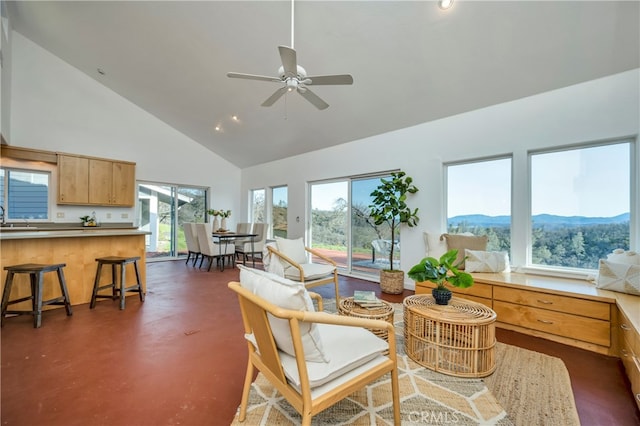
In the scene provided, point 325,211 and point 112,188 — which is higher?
point 112,188

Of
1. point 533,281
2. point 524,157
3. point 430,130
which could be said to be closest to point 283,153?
point 430,130

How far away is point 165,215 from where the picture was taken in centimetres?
665

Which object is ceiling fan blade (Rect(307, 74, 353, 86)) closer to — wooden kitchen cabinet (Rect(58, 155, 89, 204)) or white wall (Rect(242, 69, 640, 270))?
white wall (Rect(242, 69, 640, 270))

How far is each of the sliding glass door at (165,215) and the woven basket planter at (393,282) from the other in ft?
17.5

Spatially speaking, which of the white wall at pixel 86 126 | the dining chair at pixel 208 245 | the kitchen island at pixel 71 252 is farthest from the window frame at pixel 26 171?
the dining chair at pixel 208 245

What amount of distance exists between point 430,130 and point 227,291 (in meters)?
3.87

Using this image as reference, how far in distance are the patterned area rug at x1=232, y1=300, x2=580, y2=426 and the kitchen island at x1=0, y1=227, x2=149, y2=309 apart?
296cm

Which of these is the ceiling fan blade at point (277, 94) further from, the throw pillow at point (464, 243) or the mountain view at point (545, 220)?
the mountain view at point (545, 220)

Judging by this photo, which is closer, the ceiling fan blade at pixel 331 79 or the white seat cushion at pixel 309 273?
the ceiling fan blade at pixel 331 79

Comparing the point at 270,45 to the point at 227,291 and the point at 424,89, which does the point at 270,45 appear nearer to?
the point at 424,89

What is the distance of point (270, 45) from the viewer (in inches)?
137

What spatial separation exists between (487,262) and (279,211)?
487 centimetres

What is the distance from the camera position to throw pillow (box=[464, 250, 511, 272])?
308cm

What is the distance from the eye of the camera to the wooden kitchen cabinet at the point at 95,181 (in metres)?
5.02
